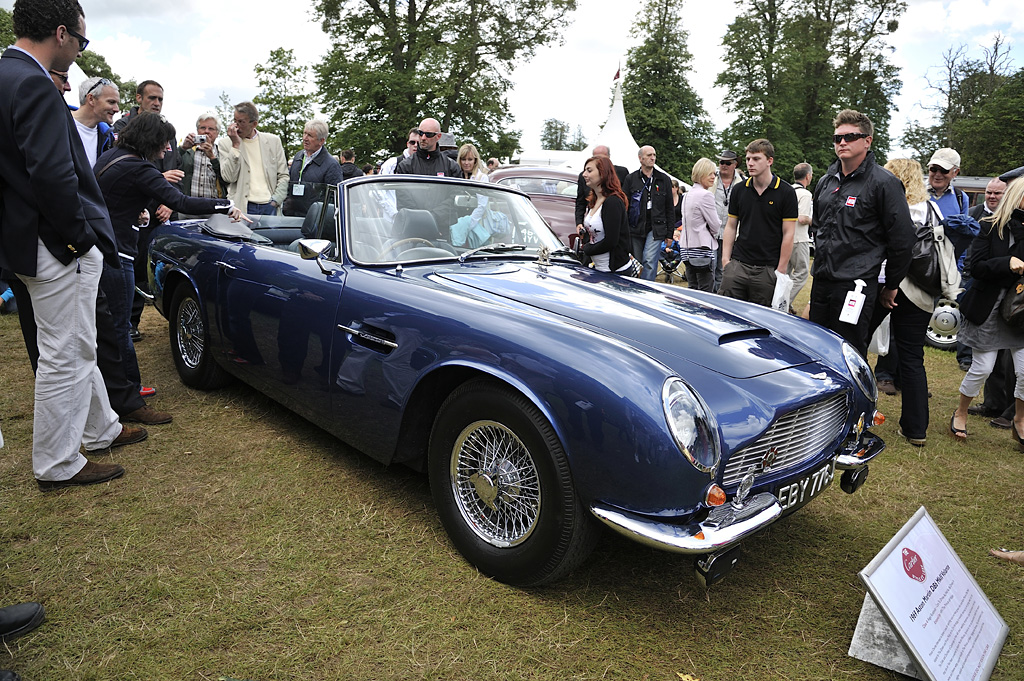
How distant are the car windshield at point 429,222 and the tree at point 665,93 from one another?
30042mm

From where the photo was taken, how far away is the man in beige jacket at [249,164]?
668 cm

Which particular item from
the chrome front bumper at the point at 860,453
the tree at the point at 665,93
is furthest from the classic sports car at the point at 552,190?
the tree at the point at 665,93

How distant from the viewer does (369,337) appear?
118 inches

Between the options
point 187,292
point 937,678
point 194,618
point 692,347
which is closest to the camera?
point 937,678

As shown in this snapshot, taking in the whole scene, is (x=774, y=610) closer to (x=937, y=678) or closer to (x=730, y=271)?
(x=937, y=678)

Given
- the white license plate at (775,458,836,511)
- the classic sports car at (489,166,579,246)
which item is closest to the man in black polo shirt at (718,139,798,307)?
the white license plate at (775,458,836,511)

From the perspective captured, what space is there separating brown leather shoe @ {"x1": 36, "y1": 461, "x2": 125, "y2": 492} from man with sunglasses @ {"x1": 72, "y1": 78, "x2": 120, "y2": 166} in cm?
238

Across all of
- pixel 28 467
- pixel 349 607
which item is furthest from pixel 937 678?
pixel 28 467

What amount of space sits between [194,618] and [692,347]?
2124mm

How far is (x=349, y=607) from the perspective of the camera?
2475 millimetres

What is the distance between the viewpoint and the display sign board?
2.09 m

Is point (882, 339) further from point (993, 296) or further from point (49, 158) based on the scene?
point (49, 158)

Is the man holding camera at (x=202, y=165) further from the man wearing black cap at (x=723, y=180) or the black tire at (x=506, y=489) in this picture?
the man wearing black cap at (x=723, y=180)

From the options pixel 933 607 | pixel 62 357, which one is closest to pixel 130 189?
pixel 62 357
